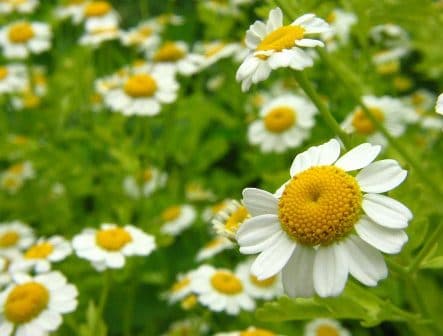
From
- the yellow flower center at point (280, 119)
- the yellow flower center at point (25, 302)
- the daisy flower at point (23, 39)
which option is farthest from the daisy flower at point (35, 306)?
the daisy flower at point (23, 39)

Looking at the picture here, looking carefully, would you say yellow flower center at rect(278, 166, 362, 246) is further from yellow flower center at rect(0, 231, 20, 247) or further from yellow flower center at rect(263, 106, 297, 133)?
yellow flower center at rect(0, 231, 20, 247)

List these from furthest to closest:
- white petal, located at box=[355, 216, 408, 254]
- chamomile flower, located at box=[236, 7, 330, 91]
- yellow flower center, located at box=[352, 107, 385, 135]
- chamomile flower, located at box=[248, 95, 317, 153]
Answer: chamomile flower, located at box=[248, 95, 317, 153], yellow flower center, located at box=[352, 107, 385, 135], chamomile flower, located at box=[236, 7, 330, 91], white petal, located at box=[355, 216, 408, 254]

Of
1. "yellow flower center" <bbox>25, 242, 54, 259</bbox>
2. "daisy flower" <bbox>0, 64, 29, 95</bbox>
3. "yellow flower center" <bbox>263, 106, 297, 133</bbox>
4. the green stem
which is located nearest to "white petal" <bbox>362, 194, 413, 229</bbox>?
the green stem

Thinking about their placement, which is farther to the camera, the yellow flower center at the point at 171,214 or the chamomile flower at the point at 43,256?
the yellow flower center at the point at 171,214

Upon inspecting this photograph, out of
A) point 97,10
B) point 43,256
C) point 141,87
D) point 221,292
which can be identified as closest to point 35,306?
point 43,256

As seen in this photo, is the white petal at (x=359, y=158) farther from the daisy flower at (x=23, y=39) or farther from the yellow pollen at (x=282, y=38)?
the daisy flower at (x=23, y=39)

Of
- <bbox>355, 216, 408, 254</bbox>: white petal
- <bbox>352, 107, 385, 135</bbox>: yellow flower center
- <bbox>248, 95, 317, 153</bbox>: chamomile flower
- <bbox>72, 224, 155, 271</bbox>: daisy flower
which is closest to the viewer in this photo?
<bbox>355, 216, 408, 254</bbox>: white petal
